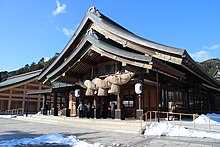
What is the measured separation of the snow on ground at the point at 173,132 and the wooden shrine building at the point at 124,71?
1.91 m

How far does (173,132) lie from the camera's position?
339 inches

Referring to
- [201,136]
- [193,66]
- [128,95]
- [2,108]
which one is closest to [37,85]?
[2,108]

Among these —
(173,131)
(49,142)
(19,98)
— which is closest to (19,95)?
(19,98)

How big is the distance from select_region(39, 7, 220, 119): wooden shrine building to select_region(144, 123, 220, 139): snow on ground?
6.26 ft

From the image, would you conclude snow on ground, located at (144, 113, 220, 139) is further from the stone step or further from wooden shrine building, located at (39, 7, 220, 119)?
wooden shrine building, located at (39, 7, 220, 119)

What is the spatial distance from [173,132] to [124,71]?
206 inches

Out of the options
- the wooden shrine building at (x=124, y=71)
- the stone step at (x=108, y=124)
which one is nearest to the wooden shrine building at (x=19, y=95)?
the wooden shrine building at (x=124, y=71)

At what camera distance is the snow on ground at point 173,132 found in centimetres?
790

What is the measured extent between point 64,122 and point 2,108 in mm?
22082

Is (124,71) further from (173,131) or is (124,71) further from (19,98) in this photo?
(19,98)

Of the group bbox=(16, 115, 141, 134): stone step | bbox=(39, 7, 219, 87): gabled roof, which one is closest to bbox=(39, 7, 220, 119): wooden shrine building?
bbox=(39, 7, 219, 87): gabled roof

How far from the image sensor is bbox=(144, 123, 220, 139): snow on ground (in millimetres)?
7898

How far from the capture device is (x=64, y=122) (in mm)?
13852

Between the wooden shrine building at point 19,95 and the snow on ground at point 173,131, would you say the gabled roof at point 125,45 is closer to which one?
the snow on ground at point 173,131
